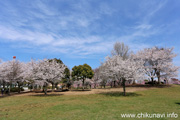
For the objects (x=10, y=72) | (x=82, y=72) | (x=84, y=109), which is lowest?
(x=84, y=109)

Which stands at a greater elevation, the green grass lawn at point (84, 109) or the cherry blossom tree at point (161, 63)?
the cherry blossom tree at point (161, 63)

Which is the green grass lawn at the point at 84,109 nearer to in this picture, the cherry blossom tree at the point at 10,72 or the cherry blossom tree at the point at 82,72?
the cherry blossom tree at the point at 10,72

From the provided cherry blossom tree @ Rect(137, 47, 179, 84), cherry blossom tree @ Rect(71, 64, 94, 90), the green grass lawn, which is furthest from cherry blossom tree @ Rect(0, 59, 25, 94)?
cherry blossom tree @ Rect(137, 47, 179, 84)

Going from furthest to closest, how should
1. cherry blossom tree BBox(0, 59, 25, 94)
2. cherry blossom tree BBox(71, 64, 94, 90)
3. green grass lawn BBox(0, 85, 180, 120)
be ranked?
1. cherry blossom tree BBox(71, 64, 94, 90)
2. cherry blossom tree BBox(0, 59, 25, 94)
3. green grass lawn BBox(0, 85, 180, 120)

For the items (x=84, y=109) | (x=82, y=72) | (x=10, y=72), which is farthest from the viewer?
(x=82, y=72)

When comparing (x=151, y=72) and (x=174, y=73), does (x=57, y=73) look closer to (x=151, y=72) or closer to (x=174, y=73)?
(x=151, y=72)

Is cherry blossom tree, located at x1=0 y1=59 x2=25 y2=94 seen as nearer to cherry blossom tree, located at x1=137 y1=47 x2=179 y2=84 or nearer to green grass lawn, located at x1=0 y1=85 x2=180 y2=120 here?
green grass lawn, located at x1=0 y1=85 x2=180 y2=120

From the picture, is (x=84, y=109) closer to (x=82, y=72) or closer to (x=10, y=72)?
(x=82, y=72)

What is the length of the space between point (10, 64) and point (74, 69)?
1485 cm

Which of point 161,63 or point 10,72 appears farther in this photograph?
point 161,63

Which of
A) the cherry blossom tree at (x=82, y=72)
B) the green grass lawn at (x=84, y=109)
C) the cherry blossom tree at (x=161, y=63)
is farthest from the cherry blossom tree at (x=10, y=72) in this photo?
the cherry blossom tree at (x=161, y=63)

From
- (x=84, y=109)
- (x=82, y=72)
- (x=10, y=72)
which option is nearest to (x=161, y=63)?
(x=82, y=72)

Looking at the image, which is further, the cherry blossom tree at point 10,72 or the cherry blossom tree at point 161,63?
the cherry blossom tree at point 161,63

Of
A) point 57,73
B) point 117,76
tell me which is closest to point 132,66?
point 117,76
